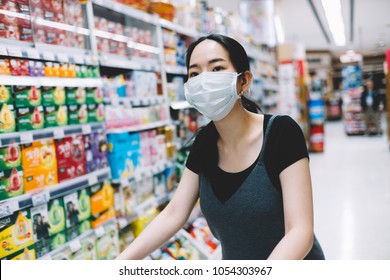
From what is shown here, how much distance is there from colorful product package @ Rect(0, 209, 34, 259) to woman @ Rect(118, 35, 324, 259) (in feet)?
2.51

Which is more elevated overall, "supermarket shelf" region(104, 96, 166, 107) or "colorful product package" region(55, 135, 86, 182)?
"supermarket shelf" region(104, 96, 166, 107)

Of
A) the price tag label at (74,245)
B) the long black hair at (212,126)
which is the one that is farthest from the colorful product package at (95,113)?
the long black hair at (212,126)

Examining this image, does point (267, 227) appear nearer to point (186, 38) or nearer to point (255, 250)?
point (255, 250)

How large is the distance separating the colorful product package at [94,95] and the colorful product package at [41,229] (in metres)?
0.63

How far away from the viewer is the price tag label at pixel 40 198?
1757mm

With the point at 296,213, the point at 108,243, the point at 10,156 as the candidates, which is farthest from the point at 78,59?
the point at 296,213

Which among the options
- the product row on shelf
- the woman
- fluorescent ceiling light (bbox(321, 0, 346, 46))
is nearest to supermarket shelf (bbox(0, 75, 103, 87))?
the product row on shelf

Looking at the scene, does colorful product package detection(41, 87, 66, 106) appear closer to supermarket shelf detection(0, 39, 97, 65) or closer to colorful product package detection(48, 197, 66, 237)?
supermarket shelf detection(0, 39, 97, 65)

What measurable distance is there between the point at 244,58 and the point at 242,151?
314mm

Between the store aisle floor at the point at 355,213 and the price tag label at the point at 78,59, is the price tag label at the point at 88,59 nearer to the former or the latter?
the price tag label at the point at 78,59

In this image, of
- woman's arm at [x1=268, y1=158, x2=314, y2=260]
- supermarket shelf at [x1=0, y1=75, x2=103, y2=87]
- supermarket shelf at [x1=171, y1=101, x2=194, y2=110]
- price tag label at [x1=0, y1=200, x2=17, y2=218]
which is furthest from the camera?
supermarket shelf at [x1=171, y1=101, x2=194, y2=110]

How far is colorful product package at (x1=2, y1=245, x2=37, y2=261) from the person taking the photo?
172cm

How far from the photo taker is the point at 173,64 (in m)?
3.20
